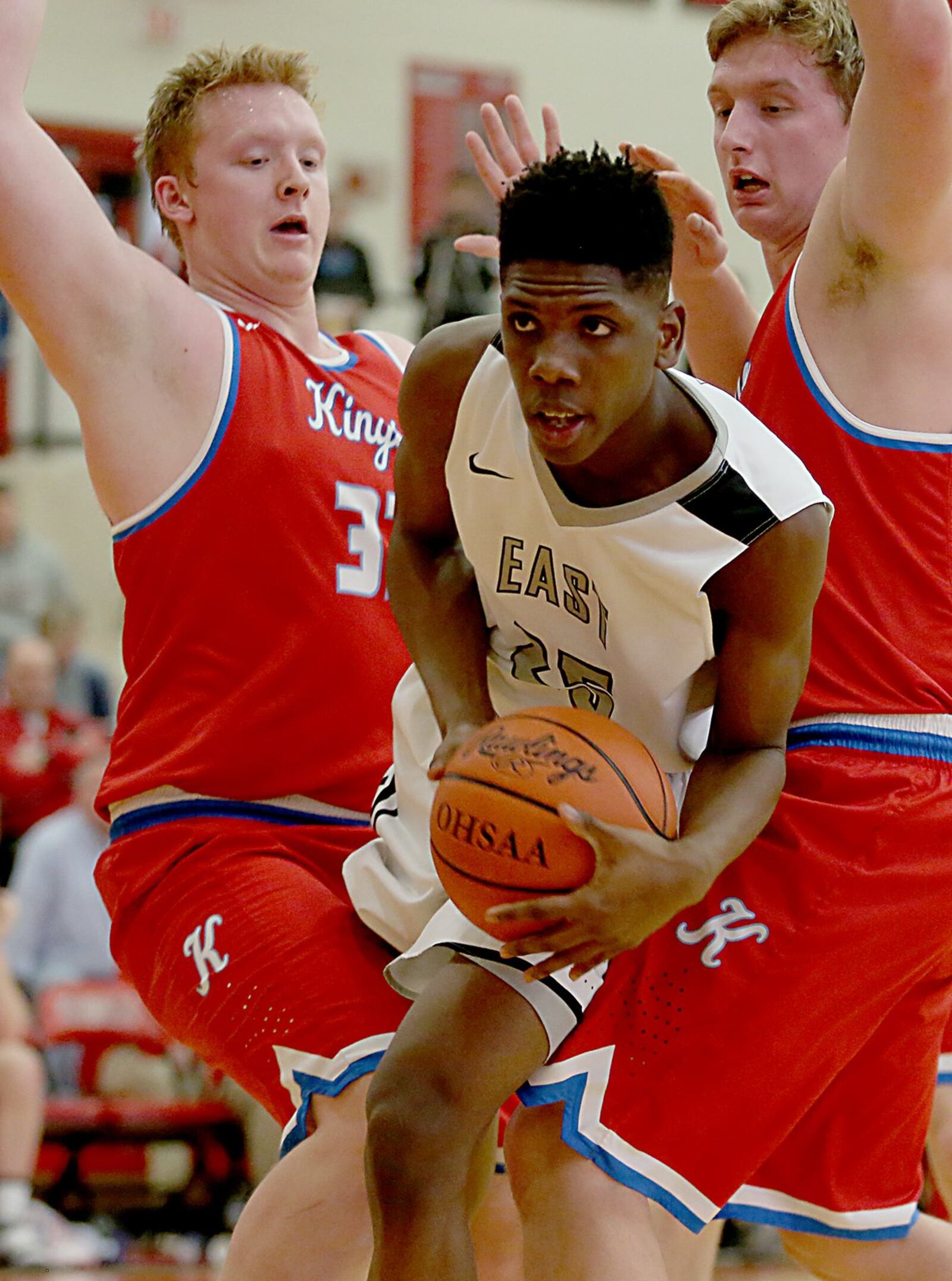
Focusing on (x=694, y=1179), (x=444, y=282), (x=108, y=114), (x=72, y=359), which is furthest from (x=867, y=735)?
(x=108, y=114)

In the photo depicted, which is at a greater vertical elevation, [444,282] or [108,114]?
[108,114]

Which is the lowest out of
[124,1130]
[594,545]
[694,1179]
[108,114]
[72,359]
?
[124,1130]

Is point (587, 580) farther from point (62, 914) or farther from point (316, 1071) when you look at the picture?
point (62, 914)

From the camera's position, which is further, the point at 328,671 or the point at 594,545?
the point at 328,671

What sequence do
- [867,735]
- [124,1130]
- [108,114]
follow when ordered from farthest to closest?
[108,114] < [124,1130] < [867,735]

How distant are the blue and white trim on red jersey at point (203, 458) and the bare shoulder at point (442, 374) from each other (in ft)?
2.25

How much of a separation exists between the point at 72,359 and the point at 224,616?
0.57m

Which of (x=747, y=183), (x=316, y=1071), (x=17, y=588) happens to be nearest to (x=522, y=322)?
(x=747, y=183)

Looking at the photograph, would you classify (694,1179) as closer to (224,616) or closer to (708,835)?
(708,835)

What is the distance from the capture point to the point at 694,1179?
2.89 metres

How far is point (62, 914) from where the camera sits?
8.55 meters

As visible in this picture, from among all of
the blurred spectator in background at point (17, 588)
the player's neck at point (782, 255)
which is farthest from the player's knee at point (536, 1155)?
the blurred spectator in background at point (17, 588)

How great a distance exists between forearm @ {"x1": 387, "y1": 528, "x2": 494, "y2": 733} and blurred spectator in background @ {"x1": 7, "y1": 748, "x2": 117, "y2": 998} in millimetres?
5609

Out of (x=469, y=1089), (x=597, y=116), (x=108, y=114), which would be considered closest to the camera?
(x=469, y=1089)
